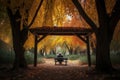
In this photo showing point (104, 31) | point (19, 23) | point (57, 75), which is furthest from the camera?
point (19, 23)

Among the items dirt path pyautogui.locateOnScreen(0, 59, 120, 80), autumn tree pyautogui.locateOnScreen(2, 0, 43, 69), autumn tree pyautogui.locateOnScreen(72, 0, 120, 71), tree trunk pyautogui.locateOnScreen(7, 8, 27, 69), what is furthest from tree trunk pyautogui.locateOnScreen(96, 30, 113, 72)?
tree trunk pyautogui.locateOnScreen(7, 8, 27, 69)

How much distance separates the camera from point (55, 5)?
23750 mm

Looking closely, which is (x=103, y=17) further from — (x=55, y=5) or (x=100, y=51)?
(x=55, y=5)

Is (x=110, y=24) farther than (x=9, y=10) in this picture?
No

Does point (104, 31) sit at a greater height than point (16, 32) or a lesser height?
lesser

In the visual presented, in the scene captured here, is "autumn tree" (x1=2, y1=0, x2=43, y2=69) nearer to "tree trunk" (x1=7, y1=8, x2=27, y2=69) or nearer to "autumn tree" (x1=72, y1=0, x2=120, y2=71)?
"tree trunk" (x1=7, y1=8, x2=27, y2=69)

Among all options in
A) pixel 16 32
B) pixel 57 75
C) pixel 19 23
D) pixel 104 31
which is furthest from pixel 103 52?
pixel 19 23

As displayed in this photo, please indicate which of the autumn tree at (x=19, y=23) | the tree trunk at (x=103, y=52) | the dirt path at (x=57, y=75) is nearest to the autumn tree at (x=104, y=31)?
the tree trunk at (x=103, y=52)

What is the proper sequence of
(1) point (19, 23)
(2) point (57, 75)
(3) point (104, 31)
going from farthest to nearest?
1. (1) point (19, 23)
2. (3) point (104, 31)
3. (2) point (57, 75)

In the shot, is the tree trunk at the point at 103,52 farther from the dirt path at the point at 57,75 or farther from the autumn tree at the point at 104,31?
the dirt path at the point at 57,75

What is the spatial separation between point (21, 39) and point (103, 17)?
8.02 metres

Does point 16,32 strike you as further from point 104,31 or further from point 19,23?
point 104,31

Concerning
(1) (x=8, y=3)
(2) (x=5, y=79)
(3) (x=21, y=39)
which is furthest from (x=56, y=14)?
(2) (x=5, y=79)

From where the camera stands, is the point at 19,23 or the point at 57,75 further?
the point at 19,23
